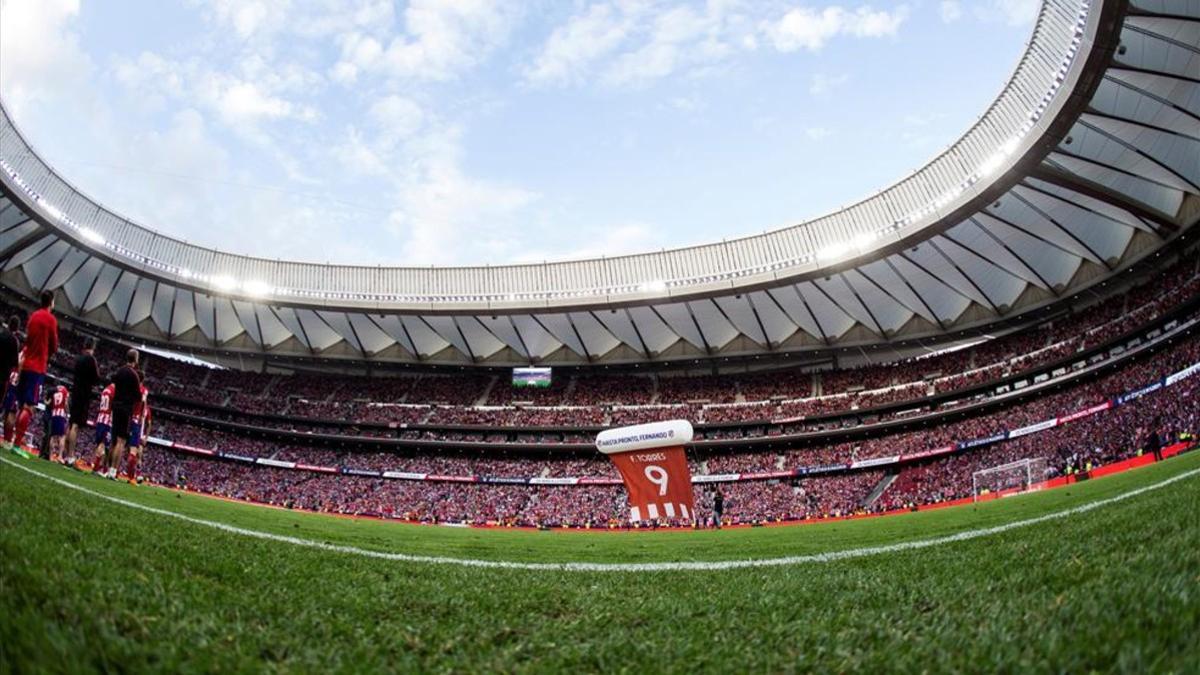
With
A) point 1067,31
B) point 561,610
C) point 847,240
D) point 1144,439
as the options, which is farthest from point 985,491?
point 561,610

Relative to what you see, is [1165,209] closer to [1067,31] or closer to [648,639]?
[1067,31]

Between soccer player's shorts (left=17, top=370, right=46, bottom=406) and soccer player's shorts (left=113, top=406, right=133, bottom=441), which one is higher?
soccer player's shorts (left=17, top=370, right=46, bottom=406)

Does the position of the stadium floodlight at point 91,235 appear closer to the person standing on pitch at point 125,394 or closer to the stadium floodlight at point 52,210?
the stadium floodlight at point 52,210

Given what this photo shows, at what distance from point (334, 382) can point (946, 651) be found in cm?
5881

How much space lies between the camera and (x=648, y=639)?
2639 mm

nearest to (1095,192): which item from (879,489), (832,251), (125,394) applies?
(832,251)

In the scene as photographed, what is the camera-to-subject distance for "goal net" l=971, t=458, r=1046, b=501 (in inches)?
1083

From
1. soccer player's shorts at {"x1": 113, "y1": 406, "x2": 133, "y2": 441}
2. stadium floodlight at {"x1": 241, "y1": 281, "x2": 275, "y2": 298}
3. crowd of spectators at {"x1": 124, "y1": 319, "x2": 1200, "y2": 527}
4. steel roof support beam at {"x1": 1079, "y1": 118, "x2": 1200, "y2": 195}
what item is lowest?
crowd of spectators at {"x1": 124, "y1": 319, "x2": 1200, "y2": 527}

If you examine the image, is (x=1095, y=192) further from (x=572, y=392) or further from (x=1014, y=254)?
(x=572, y=392)

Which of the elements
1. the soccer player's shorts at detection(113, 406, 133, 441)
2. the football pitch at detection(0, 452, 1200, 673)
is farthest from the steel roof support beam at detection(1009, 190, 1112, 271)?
the soccer player's shorts at detection(113, 406, 133, 441)

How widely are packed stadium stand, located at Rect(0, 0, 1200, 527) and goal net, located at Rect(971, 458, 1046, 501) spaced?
3.63ft

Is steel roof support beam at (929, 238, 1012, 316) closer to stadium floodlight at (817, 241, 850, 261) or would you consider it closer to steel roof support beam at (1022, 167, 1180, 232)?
stadium floodlight at (817, 241, 850, 261)

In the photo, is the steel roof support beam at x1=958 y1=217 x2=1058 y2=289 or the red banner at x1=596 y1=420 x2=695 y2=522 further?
the steel roof support beam at x1=958 y1=217 x2=1058 y2=289

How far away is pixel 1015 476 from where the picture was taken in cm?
2861
